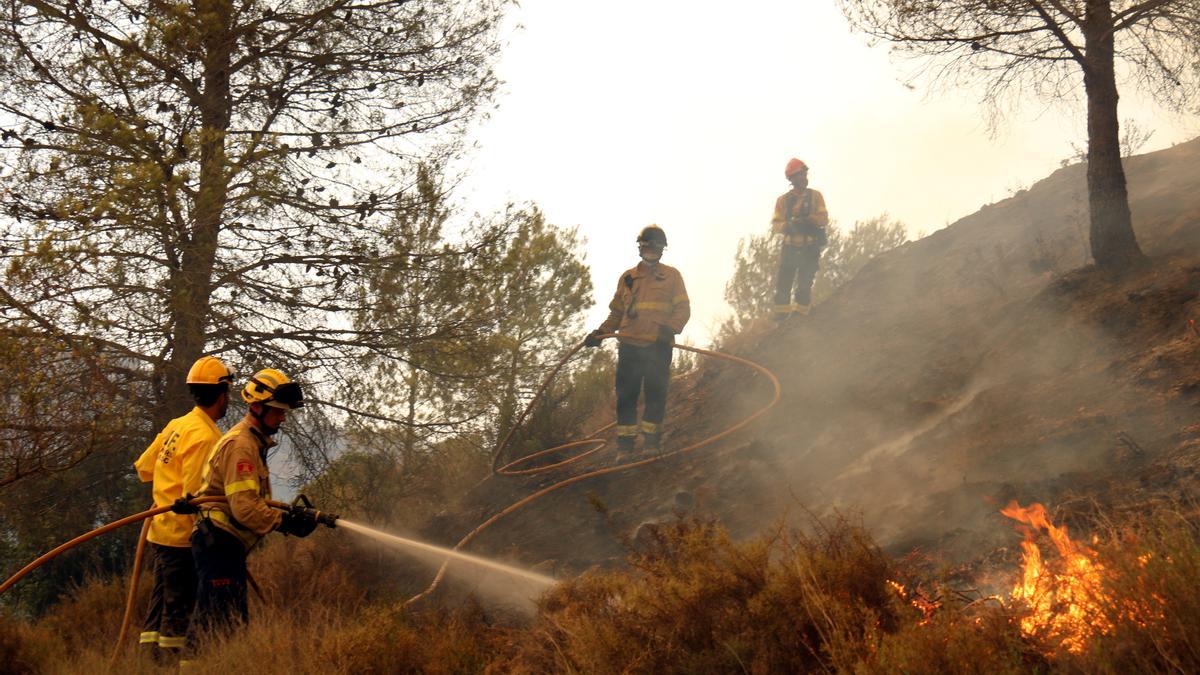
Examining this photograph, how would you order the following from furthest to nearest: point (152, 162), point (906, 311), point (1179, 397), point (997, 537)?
1. point (906, 311)
2. point (152, 162)
3. point (1179, 397)
4. point (997, 537)

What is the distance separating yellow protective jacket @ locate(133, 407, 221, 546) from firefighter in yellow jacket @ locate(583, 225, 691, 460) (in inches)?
171

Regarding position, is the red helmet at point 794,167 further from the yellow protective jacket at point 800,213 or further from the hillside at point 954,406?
the hillside at point 954,406

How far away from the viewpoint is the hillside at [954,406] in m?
5.95

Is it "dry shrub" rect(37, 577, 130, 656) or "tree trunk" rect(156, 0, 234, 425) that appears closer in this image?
"dry shrub" rect(37, 577, 130, 656)

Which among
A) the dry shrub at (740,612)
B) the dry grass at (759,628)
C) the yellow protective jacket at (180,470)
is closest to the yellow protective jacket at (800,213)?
the dry grass at (759,628)

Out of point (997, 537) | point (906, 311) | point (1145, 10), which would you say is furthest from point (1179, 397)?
point (906, 311)

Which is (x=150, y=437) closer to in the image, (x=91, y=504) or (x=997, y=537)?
(x=91, y=504)

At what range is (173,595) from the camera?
5.45 meters

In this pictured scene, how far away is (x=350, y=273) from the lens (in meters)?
8.95

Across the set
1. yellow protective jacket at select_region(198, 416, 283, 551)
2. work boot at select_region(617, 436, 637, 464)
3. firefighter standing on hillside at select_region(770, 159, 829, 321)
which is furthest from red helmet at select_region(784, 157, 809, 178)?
yellow protective jacket at select_region(198, 416, 283, 551)

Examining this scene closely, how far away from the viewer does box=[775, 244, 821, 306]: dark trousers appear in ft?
38.5

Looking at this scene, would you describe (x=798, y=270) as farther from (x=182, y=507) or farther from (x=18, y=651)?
(x=18, y=651)

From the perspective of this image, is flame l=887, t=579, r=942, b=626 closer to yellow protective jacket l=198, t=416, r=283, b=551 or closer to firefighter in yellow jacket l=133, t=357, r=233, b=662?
yellow protective jacket l=198, t=416, r=283, b=551

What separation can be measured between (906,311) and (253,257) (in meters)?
7.93
